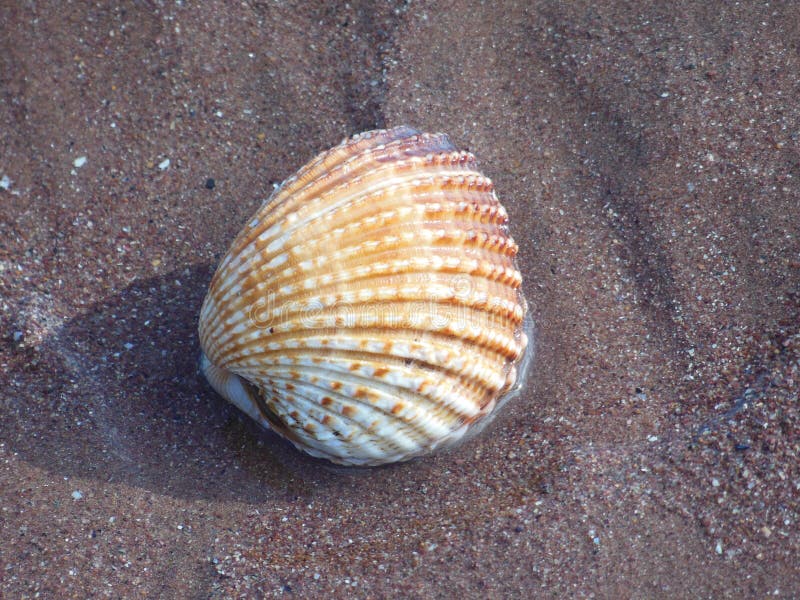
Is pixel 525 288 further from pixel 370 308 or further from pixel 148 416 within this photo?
pixel 148 416

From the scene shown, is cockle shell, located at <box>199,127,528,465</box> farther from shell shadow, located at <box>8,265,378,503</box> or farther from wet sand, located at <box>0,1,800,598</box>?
wet sand, located at <box>0,1,800,598</box>

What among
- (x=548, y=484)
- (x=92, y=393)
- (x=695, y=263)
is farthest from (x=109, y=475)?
(x=695, y=263)

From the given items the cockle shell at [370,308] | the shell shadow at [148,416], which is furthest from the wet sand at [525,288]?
the cockle shell at [370,308]

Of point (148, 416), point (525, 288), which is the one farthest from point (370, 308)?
point (148, 416)

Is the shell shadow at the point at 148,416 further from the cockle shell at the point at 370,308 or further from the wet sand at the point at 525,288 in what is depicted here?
the cockle shell at the point at 370,308

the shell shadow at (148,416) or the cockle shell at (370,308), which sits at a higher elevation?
the cockle shell at (370,308)
